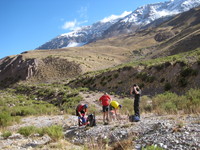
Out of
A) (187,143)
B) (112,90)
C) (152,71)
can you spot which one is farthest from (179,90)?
(187,143)

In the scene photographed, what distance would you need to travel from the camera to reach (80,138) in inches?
389

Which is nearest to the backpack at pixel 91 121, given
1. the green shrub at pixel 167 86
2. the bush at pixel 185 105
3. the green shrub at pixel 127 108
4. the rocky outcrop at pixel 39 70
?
the green shrub at pixel 127 108

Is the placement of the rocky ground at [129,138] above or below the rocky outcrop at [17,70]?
below

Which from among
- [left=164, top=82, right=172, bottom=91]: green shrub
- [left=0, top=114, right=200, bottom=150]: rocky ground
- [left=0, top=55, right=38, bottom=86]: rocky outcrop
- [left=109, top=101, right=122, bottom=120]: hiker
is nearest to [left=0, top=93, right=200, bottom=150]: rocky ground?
[left=0, top=114, right=200, bottom=150]: rocky ground

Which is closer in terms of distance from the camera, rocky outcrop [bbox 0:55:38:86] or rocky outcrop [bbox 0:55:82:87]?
rocky outcrop [bbox 0:55:82:87]

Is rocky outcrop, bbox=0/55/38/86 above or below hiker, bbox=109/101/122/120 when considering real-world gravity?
above

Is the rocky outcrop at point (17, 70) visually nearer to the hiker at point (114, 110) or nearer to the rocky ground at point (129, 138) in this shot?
the hiker at point (114, 110)

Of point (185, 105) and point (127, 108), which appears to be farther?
point (127, 108)

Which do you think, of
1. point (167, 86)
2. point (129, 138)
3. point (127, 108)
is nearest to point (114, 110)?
point (127, 108)

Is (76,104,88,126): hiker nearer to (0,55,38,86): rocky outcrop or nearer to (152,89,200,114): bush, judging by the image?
(152,89,200,114): bush

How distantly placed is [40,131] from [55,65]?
53.8 meters

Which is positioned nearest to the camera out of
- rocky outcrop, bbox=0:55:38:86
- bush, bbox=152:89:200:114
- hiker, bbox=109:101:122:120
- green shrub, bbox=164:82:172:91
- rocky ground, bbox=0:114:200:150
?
rocky ground, bbox=0:114:200:150

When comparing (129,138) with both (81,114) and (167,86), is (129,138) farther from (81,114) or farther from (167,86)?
(167,86)

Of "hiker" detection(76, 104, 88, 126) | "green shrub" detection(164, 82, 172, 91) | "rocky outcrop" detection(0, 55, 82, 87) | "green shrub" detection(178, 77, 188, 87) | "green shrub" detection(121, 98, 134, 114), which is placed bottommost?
"green shrub" detection(121, 98, 134, 114)
